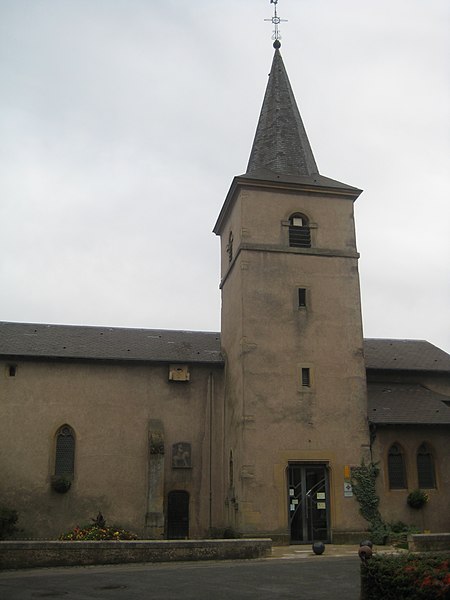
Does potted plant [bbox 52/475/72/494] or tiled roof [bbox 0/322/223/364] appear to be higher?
tiled roof [bbox 0/322/223/364]

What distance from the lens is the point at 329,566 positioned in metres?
16.3

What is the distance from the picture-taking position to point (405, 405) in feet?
84.2

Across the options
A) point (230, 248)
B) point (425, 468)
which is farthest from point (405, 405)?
point (230, 248)

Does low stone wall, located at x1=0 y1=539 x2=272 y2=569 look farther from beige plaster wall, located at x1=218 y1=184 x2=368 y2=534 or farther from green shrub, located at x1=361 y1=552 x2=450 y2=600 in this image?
green shrub, located at x1=361 y1=552 x2=450 y2=600

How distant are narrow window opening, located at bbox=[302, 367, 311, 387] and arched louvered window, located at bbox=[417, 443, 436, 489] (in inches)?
194

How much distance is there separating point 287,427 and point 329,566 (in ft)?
25.5

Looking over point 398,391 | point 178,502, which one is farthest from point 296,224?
point 178,502

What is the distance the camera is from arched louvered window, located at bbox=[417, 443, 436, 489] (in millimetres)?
24250

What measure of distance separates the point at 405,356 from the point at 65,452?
626 inches

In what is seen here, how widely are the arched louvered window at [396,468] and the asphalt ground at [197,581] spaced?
260 inches

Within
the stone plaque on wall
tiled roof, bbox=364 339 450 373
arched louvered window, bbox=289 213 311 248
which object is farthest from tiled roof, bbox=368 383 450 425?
the stone plaque on wall

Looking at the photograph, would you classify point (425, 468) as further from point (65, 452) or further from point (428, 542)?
point (65, 452)

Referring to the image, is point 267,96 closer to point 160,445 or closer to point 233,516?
point 160,445

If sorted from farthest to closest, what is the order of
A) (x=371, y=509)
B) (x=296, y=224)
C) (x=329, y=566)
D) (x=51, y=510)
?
(x=296, y=224), (x=51, y=510), (x=371, y=509), (x=329, y=566)
